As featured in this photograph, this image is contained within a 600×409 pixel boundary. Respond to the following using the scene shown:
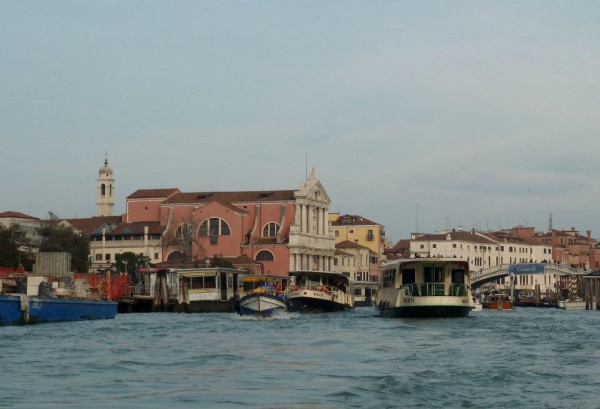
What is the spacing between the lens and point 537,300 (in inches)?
3647

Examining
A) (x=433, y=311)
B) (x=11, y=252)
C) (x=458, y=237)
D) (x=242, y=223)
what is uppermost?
(x=458, y=237)

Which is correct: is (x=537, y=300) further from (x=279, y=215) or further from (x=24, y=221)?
(x=24, y=221)

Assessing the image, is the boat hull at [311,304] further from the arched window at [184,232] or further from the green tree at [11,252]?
the arched window at [184,232]

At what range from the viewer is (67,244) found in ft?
279

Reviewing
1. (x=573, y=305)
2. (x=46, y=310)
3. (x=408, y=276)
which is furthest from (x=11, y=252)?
(x=573, y=305)

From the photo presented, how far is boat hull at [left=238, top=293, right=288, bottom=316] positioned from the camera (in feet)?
154

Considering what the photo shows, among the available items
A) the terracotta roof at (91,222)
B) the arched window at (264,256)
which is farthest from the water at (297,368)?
the terracotta roof at (91,222)

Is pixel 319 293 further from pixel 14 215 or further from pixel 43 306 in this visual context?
pixel 14 215

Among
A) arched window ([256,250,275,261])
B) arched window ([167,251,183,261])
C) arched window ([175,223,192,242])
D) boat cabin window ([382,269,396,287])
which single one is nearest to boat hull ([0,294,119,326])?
boat cabin window ([382,269,396,287])

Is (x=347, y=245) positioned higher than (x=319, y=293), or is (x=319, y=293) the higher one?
(x=347, y=245)

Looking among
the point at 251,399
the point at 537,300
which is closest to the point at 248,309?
the point at 251,399

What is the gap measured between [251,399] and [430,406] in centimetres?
273

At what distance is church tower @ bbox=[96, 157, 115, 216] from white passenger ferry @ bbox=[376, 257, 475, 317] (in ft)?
260

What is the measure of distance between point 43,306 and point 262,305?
30.4 feet
